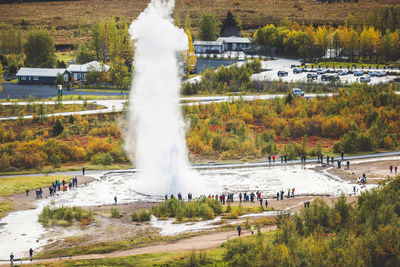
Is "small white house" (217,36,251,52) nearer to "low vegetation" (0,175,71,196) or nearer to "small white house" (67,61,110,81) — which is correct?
"small white house" (67,61,110,81)

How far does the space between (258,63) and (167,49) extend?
2685 inches

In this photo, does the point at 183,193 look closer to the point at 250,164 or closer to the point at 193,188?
the point at 193,188

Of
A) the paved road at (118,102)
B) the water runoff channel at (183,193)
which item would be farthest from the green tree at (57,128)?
the water runoff channel at (183,193)

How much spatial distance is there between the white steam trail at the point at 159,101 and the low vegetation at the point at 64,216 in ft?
29.6

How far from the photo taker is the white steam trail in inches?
2200

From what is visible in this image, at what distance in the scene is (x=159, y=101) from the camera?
191ft

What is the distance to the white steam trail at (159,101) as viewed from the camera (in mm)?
55888

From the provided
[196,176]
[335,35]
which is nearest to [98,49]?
[335,35]

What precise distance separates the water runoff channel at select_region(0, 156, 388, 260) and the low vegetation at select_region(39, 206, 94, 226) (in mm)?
844

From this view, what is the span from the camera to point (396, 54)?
129 m

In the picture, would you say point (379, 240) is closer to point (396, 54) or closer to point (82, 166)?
point (82, 166)

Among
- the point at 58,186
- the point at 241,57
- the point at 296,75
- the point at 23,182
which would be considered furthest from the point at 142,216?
the point at 241,57

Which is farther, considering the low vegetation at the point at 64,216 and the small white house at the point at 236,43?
the small white house at the point at 236,43

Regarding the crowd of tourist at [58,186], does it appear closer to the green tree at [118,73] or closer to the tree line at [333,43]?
the green tree at [118,73]
